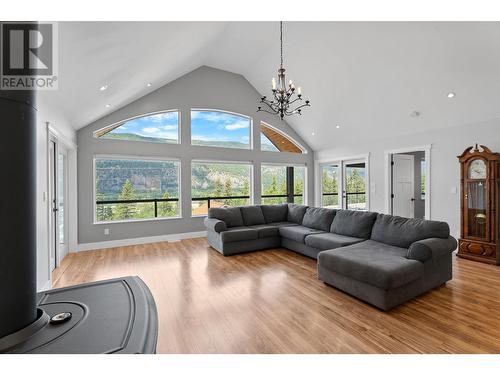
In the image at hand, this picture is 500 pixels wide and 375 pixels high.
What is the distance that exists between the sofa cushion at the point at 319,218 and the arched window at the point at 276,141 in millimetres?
2825

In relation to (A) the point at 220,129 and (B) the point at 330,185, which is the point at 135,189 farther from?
(B) the point at 330,185

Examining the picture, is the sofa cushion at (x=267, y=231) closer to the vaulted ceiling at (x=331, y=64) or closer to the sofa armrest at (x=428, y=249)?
the sofa armrest at (x=428, y=249)

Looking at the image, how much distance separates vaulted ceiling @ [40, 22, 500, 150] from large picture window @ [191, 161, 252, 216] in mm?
2248

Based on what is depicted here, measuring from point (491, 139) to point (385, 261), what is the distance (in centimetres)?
349

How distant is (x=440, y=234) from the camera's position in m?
2.99

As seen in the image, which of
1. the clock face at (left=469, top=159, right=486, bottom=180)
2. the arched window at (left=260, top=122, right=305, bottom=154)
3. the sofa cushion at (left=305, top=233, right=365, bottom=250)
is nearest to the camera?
the sofa cushion at (left=305, top=233, right=365, bottom=250)

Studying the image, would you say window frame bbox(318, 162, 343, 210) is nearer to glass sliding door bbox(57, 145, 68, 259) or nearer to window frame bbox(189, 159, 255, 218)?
window frame bbox(189, 159, 255, 218)

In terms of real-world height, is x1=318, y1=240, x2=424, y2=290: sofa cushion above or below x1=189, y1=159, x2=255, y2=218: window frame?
below

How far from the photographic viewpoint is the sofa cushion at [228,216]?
15.9 feet

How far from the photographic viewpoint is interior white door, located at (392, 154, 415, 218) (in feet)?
19.3

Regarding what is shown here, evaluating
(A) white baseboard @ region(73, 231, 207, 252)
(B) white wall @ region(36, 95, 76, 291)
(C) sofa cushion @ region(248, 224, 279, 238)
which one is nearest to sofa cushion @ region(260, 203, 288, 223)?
(C) sofa cushion @ region(248, 224, 279, 238)

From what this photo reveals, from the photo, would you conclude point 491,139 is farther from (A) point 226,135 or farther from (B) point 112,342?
(B) point 112,342

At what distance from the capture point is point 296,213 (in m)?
5.32

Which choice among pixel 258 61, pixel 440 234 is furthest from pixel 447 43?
pixel 258 61
